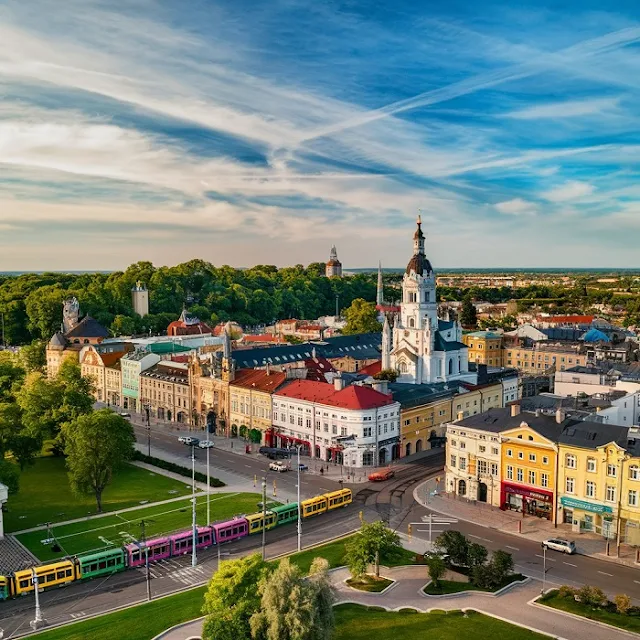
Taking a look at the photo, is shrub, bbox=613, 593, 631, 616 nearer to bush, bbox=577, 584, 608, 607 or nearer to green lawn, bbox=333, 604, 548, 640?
bush, bbox=577, 584, 608, 607

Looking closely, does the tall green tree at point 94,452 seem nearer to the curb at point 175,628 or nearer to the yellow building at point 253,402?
the curb at point 175,628

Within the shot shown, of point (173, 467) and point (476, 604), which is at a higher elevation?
point (476, 604)

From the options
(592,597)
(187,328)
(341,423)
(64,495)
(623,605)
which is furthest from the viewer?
(187,328)

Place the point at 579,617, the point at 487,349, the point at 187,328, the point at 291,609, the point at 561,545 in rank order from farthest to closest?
the point at 187,328 → the point at 487,349 → the point at 561,545 → the point at 579,617 → the point at 291,609

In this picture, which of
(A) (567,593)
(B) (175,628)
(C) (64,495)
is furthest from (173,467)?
(A) (567,593)

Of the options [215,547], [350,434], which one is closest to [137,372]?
[350,434]

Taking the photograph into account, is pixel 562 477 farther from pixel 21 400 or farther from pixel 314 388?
pixel 21 400

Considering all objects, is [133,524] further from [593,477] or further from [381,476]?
[593,477]
